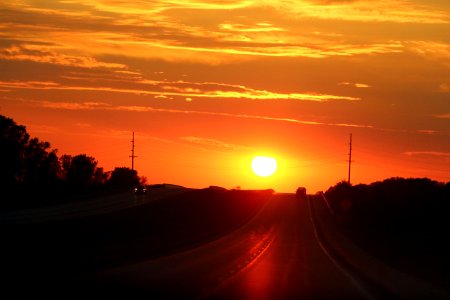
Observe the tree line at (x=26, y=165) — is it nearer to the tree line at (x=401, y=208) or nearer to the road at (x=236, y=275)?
the tree line at (x=401, y=208)

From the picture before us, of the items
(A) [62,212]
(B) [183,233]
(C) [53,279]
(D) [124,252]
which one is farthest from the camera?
(A) [62,212]

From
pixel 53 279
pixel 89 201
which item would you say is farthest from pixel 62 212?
pixel 53 279

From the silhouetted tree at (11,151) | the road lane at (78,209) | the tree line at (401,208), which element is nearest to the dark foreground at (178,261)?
the tree line at (401,208)

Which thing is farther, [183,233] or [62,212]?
[62,212]

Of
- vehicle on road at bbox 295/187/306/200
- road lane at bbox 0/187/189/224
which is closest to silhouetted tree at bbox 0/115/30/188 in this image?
road lane at bbox 0/187/189/224

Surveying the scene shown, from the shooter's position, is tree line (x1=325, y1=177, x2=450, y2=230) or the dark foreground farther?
tree line (x1=325, y1=177, x2=450, y2=230)

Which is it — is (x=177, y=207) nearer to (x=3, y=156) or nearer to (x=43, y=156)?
(x=3, y=156)

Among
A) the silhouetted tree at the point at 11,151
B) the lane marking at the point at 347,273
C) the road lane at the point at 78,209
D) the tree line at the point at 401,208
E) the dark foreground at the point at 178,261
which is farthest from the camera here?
the silhouetted tree at the point at 11,151

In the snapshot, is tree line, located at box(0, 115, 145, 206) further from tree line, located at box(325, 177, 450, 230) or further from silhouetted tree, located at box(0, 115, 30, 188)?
tree line, located at box(325, 177, 450, 230)

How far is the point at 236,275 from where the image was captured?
2939 centimetres

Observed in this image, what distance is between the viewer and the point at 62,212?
3295 inches

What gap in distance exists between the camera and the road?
75.5 feet

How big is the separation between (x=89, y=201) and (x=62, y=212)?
1706 centimetres

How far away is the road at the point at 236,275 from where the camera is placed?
75.5ft
